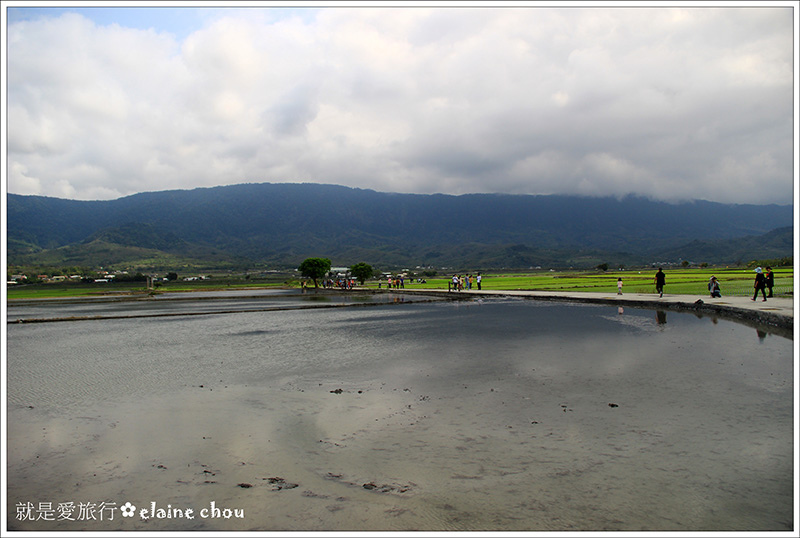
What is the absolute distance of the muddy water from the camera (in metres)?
6.71

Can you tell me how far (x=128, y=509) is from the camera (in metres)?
7.08

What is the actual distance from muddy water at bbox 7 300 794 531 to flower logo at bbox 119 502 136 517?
67mm

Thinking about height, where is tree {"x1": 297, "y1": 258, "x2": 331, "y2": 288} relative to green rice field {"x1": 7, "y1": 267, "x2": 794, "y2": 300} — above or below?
above

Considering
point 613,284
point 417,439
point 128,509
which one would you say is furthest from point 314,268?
point 128,509

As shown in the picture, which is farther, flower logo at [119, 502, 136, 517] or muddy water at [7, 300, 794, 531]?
flower logo at [119, 502, 136, 517]

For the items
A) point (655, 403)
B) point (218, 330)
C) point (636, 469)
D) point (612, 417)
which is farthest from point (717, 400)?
point (218, 330)

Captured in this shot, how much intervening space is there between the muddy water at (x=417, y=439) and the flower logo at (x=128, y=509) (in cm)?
7

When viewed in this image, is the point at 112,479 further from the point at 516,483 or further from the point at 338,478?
the point at 516,483

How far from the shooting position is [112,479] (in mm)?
8008

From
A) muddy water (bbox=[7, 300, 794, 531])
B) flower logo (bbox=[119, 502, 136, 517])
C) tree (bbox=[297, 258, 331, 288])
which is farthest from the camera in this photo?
tree (bbox=[297, 258, 331, 288])

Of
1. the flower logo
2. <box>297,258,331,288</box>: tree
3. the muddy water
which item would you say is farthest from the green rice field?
the flower logo

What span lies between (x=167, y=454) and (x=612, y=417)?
331 inches

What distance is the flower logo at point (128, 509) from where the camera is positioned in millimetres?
6945

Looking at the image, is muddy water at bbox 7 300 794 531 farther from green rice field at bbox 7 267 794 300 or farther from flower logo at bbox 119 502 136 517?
green rice field at bbox 7 267 794 300
